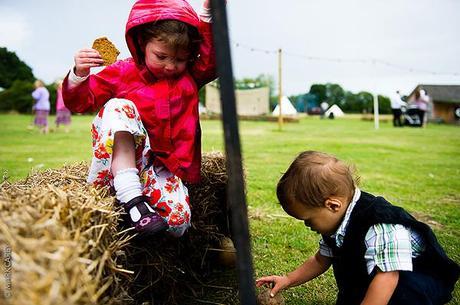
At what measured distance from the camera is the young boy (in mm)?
2021

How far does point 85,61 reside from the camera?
2.37 m

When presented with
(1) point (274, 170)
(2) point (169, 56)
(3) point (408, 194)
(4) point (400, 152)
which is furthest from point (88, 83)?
(4) point (400, 152)

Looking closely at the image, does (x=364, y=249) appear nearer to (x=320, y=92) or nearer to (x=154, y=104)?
(x=154, y=104)

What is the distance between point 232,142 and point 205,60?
148 cm

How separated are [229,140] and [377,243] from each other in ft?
3.87

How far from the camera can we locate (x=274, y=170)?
7.26 metres

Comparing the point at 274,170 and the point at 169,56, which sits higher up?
the point at 169,56

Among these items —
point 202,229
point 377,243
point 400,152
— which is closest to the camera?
point 377,243

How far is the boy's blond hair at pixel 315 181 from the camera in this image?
2.11 metres

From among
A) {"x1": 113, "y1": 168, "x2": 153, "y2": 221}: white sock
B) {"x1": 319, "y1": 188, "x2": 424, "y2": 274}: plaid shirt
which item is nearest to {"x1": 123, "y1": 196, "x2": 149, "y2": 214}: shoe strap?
{"x1": 113, "y1": 168, "x2": 153, "y2": 221}: white sock

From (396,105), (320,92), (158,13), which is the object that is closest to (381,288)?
(158,13)

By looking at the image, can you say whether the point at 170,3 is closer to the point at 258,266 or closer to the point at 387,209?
the point at 387,209

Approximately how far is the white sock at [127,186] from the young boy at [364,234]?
70cm

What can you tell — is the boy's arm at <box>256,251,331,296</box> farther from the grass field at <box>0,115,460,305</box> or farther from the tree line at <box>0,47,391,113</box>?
the tree line at <box>0,47,391,113</box>
